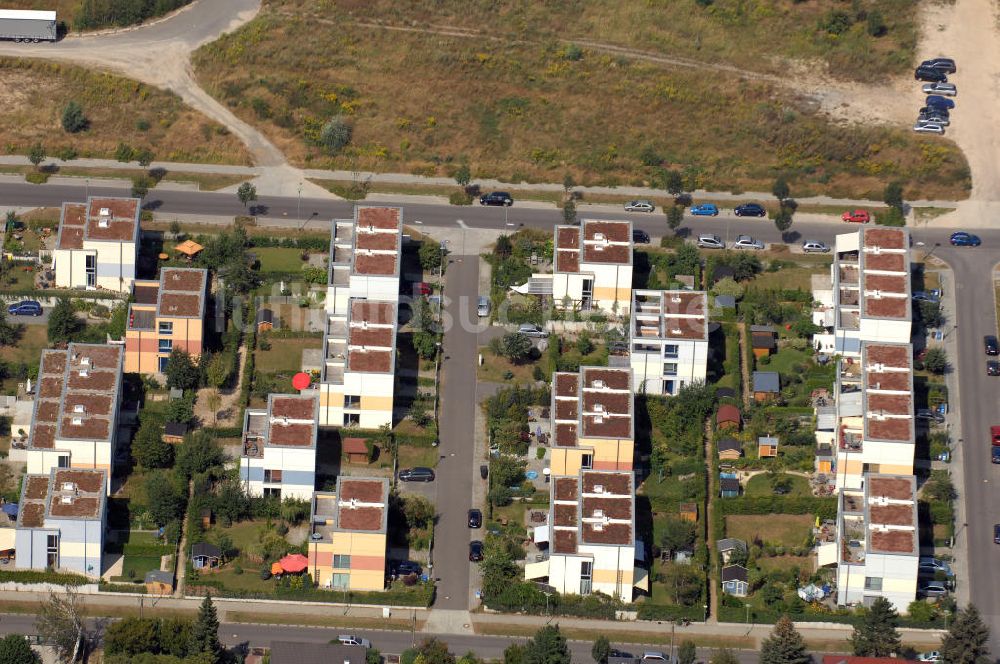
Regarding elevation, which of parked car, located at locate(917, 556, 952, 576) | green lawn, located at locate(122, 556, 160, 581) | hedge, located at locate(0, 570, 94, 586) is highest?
parked car, located at locate(917, 556, 952, 576)

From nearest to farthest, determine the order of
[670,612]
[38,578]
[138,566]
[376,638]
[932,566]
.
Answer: [376,638] < [670,612] < [38,578] < [138,566] < [932,566]

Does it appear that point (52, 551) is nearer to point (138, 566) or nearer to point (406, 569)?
point (138, 566)

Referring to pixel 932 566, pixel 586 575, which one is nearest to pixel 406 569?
pixel 586 575

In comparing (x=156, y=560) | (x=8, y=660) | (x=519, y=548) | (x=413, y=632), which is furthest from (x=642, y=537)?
Answer: (x=8, y=660)

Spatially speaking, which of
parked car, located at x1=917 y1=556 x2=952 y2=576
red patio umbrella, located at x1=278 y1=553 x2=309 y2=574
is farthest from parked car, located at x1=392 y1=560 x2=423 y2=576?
parked car, located at x1=917 y1=556 x2=952 y2=576

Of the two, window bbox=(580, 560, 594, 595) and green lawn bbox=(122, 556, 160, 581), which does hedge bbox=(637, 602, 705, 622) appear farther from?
green lawn bbox=(122, 556, 160, 581)
